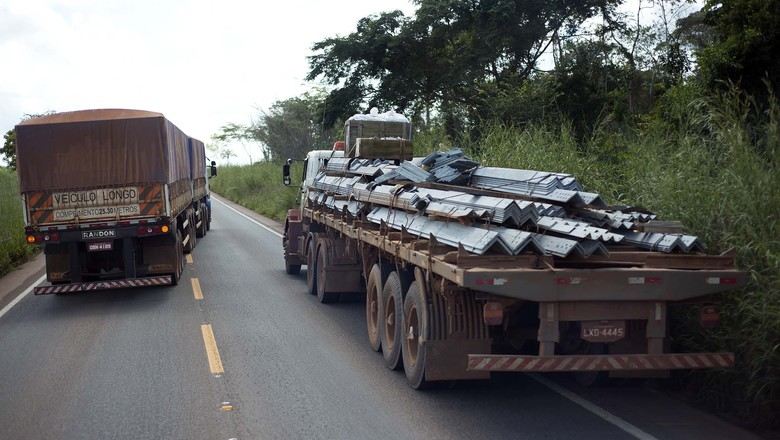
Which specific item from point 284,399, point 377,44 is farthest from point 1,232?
point 284,399

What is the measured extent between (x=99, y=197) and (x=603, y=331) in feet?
32.7

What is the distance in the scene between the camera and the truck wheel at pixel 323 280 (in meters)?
13.1

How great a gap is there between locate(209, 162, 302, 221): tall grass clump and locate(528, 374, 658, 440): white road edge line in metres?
25.9

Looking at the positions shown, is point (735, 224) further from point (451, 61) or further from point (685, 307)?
point (451, 61)

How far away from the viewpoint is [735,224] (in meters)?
7.70

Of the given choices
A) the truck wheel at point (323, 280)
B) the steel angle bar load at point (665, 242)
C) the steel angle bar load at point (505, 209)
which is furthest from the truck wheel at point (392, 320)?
the truck wheel at point (323, 280)

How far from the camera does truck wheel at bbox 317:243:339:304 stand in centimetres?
1308

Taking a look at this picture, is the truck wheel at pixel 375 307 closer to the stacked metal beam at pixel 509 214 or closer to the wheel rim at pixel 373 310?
the wheel rim at pixel 373 310

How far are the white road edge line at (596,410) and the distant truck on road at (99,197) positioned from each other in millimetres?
8187

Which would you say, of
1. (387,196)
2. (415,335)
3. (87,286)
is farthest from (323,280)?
(415,335)

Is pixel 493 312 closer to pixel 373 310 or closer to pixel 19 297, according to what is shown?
pixel 373 310

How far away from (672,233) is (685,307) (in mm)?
842

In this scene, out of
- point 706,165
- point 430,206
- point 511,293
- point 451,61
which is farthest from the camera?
point 451,61

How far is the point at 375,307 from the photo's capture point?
9.98m
